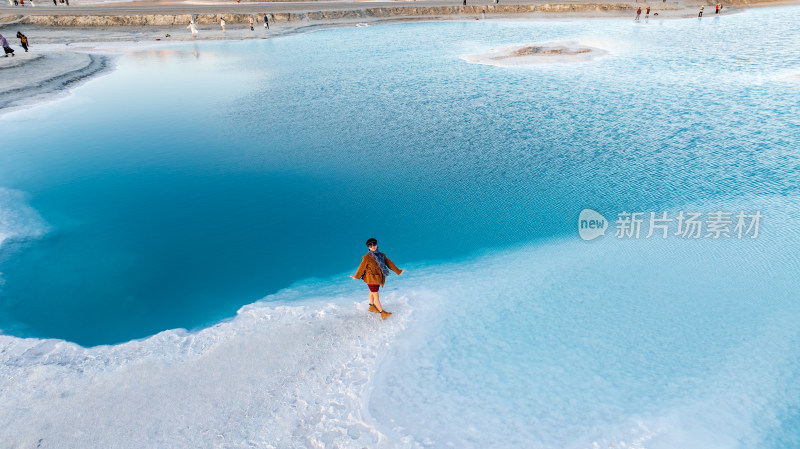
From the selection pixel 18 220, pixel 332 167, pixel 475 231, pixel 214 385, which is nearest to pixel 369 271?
pixel 214 385

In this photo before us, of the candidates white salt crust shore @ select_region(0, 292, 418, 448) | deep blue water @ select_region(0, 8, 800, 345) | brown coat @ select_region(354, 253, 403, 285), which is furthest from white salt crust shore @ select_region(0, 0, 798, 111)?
brown coat @ select_region(354, 253, 403, 285)

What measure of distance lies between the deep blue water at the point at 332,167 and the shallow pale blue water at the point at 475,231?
91 mm

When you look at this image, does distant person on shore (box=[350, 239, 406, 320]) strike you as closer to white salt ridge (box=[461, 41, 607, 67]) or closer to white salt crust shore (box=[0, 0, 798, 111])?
white salt crust shore (box=[0, 0, 798, 111])

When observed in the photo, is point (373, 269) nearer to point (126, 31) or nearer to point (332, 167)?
point (332, 167)

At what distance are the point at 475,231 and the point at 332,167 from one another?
5884mm

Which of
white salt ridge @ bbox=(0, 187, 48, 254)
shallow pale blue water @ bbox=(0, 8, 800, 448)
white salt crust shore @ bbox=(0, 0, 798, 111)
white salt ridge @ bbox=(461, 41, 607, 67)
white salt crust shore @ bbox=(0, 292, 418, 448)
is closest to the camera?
white salt crust shore @ bbox=(0, 292, 418, 448)

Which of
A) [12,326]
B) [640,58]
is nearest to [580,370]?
[12,326]

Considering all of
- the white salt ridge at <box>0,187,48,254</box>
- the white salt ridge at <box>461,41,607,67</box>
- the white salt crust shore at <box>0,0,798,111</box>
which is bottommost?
the white salt ridge at <box>0,187,48,254</box>

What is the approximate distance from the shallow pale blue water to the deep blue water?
9 centimetres

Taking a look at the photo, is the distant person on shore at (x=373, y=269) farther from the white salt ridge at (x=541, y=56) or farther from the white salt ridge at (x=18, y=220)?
the white salt ridge at (x=541, y=56)

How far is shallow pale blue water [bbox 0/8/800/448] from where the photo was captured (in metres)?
7.42

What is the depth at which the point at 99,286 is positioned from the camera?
1048cm

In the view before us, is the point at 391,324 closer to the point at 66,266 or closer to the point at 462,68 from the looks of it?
the point at 66,266

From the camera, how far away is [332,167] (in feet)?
51.8
